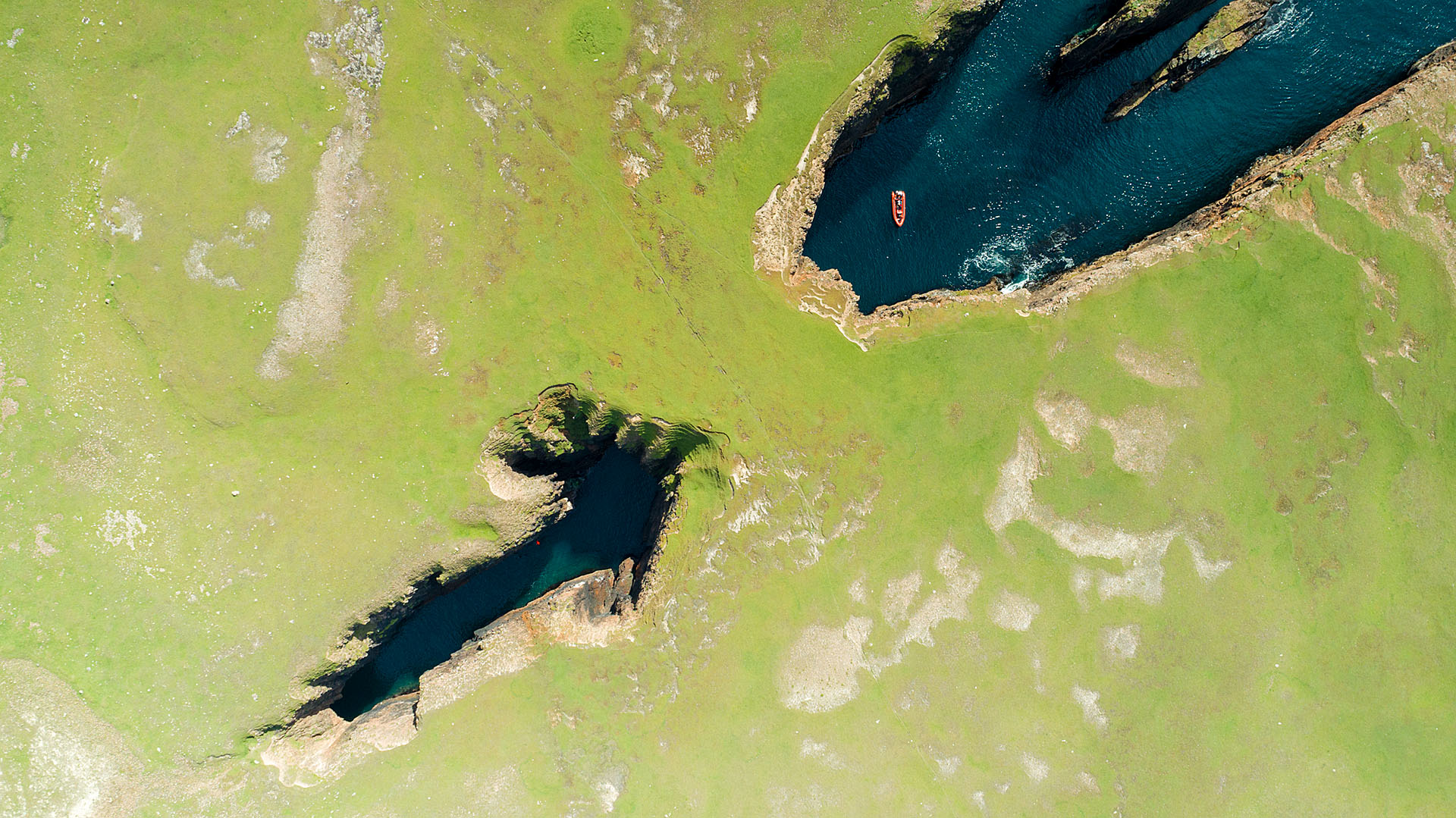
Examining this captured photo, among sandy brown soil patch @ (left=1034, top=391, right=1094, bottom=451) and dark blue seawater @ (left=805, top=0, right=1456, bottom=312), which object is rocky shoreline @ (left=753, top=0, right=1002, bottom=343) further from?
sandy brown soil patch @ (left=1034, top=391, right=1094, bottom=451)

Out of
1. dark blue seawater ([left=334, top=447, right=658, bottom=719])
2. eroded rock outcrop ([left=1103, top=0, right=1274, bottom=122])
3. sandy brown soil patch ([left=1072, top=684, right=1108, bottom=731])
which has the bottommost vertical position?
sandy brown soil patch ([left=1072, top=684, right=1108, bottom=731])

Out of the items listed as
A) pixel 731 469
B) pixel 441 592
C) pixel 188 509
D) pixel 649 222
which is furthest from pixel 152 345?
pixel 731 469

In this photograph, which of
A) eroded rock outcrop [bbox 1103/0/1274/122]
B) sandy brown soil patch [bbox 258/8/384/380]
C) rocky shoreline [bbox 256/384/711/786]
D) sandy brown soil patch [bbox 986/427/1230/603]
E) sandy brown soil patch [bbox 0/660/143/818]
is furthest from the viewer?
eroded rock outcrop [bbox 1103/0/1274/122]

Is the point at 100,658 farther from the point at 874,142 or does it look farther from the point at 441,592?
the point at 874,142

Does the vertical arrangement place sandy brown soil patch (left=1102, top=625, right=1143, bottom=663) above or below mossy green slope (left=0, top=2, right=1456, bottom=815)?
below

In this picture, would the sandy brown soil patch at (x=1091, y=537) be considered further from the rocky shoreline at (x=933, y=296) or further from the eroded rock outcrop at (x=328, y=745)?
the eroded rock outcrop at (x=328, y=745)

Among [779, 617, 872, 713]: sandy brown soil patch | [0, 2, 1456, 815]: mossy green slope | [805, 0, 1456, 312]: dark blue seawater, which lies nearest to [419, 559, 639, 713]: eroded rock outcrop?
[0, 2, 1456, 815]: mossy green slope

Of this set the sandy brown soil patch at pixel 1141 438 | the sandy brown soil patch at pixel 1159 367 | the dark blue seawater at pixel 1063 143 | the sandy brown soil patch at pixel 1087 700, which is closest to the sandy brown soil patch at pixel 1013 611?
the sandy brown soil patch at pixel 1087 700
